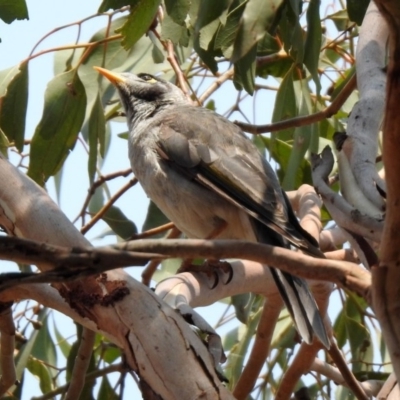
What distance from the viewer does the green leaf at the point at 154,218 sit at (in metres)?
3.29

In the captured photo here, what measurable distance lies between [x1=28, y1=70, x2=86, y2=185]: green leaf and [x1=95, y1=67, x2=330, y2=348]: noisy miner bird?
0.23 m

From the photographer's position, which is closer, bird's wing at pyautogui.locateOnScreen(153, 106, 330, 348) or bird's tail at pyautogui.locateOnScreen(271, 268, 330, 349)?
bird's tail at pyautogui.locateOnScreen(271, 268, 330, 349)

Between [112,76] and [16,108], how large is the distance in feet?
1.69

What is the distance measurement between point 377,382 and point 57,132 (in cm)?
135

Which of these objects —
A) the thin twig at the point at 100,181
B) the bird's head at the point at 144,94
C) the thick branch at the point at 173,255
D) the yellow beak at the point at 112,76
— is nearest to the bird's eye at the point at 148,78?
the bird's head at the point at 144,94

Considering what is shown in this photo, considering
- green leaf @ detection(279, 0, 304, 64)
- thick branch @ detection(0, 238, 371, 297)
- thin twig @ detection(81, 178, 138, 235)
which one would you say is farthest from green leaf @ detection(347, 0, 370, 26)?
thick branch @ detection(0, 238, 371, 297)

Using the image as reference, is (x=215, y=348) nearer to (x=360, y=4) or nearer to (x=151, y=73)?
(x=360, y=4)

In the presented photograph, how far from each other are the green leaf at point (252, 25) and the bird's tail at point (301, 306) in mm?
618

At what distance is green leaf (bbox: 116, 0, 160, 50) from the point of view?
2.35 m

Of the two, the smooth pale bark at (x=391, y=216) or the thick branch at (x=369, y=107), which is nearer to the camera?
the smooth pale bark at (x=391, y=216)

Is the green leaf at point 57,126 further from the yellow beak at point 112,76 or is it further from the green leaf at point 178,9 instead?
the green leaf at point 178,9

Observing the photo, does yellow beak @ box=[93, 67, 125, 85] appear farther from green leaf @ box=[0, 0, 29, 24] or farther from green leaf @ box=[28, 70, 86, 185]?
green leaf @ box=[0, 0, 29, 24]

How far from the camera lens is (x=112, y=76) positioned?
3.26 m

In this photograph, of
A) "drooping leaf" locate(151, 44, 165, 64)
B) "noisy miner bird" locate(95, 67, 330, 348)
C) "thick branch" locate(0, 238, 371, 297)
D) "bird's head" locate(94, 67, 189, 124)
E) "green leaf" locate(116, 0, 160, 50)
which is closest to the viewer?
"thick branch" locate(0, 238, 371, 297)
